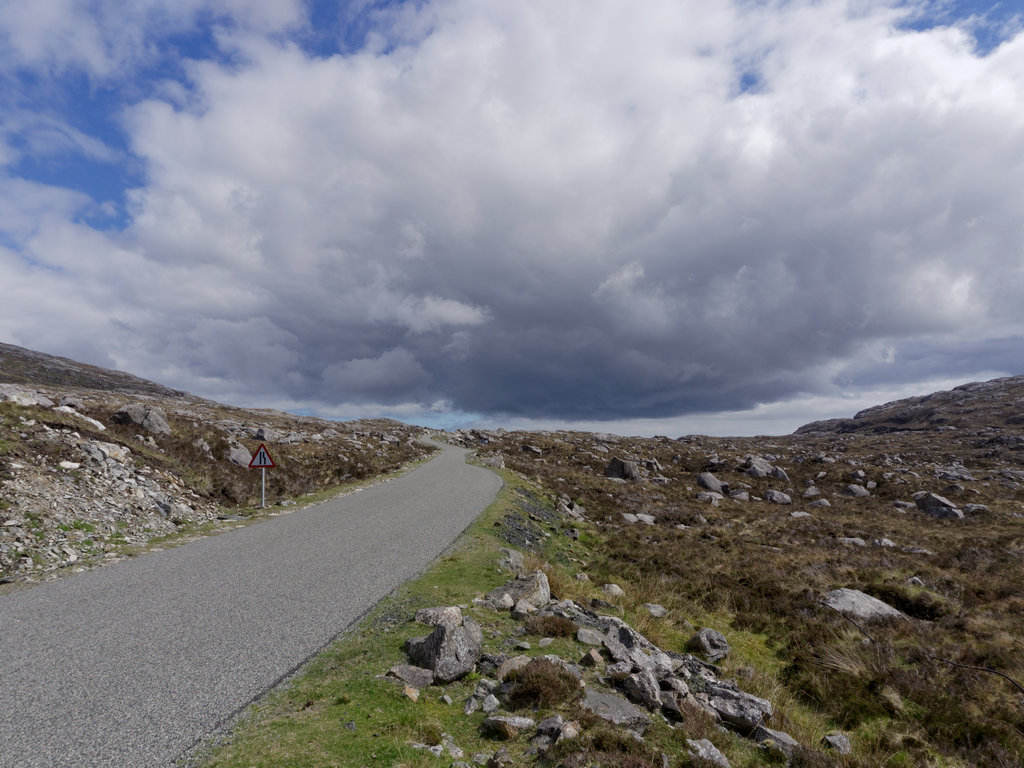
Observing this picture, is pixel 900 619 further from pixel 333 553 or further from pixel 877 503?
pixel 877 503

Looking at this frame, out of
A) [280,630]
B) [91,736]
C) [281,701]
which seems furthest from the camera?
[280,630]

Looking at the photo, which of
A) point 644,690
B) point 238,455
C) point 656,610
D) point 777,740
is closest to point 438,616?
point 644,690

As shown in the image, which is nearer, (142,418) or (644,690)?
(644,690)

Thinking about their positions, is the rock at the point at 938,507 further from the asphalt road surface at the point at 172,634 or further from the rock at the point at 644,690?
the rock at the point at 644,690

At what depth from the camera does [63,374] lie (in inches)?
A: 5369

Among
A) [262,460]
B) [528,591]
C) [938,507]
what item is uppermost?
[262,460]

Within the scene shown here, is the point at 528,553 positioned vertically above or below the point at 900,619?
above

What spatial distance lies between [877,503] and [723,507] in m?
13.1

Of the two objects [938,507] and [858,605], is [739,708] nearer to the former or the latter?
[858,605]

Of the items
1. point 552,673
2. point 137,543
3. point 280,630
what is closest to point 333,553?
point 280,630

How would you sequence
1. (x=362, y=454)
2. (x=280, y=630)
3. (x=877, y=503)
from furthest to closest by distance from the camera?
(x=362, y=454)
(x=877, y=503)
(x=280, y=630)

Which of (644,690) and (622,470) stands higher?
(644,690)

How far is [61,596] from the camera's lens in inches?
416

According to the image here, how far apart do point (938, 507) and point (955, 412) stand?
404ft
